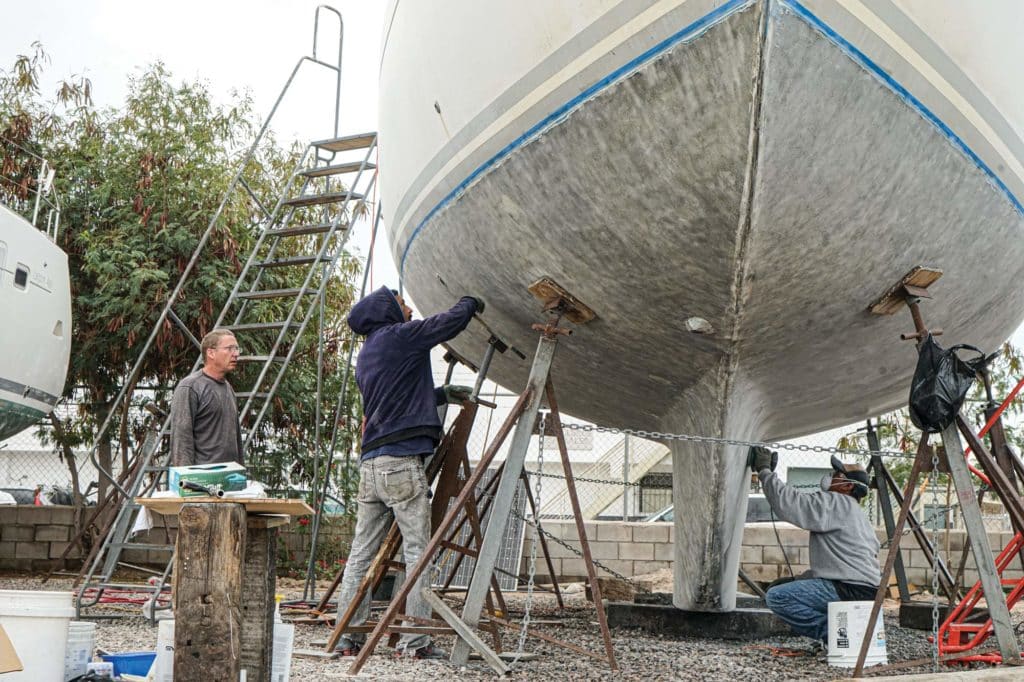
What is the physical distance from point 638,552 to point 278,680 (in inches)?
245

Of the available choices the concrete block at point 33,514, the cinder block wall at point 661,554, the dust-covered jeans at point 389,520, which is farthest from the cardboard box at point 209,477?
the concrete block at point 33,514

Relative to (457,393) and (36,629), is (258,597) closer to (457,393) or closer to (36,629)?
(36,629)

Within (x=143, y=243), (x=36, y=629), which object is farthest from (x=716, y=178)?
(x=143, y=243)

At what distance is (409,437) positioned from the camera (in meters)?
4.90

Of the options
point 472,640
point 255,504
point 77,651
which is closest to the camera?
point 255,504

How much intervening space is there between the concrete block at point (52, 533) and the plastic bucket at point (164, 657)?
22.2 feet

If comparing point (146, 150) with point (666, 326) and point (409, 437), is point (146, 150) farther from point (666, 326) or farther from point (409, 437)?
point (666, 326)

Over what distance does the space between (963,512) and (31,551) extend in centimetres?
819

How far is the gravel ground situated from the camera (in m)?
4.35

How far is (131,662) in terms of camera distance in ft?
12.0

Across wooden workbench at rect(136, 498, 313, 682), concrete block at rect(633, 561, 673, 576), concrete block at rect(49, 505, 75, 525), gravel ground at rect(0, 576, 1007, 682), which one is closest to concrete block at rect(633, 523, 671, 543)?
concrete block at rect(633, 561, 673, 576)

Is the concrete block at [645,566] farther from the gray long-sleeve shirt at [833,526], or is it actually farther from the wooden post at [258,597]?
the wooden post at [258,597]

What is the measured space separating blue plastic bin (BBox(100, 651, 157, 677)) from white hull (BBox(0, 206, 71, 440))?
190 inches

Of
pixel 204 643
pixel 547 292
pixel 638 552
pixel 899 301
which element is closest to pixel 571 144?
pixel 547 292
